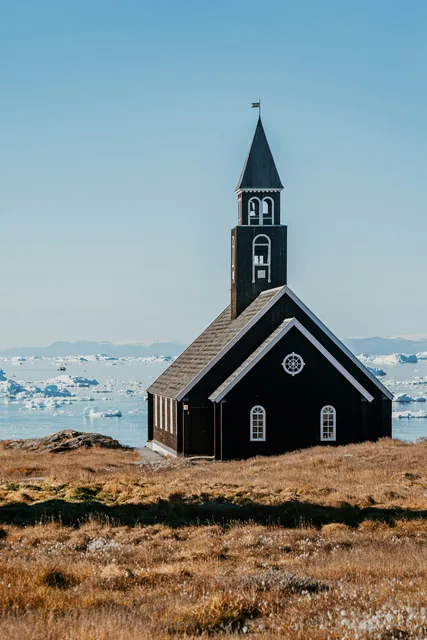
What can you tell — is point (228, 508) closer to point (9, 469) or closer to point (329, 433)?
point (9, 469)

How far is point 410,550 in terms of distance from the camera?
15203mm

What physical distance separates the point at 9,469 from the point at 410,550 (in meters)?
21.1

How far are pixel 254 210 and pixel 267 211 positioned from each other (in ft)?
2.34

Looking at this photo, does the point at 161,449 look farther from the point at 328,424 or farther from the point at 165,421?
the point at 328,424

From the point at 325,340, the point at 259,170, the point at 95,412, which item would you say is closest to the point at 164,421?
the point at 325,340

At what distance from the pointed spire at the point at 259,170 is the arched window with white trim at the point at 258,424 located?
1222 centimetres

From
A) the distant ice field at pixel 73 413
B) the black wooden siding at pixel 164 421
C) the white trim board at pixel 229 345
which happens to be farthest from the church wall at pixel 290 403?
the distant ice field at pixel 73 413

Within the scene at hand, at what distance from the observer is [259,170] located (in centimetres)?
4409

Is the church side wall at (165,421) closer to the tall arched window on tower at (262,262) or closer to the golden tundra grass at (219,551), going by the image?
the tall arched window on tower at (262,262)

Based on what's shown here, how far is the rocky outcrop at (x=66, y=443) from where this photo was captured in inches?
1852

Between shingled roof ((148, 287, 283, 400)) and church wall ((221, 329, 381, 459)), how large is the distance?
204 cm

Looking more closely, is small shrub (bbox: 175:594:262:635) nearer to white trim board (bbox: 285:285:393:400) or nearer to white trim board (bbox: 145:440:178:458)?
white trim board (bbox: 285:285:393:400)

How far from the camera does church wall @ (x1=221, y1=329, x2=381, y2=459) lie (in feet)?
Answer: 124

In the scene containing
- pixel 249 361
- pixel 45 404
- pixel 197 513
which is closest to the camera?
pixel 197 513
